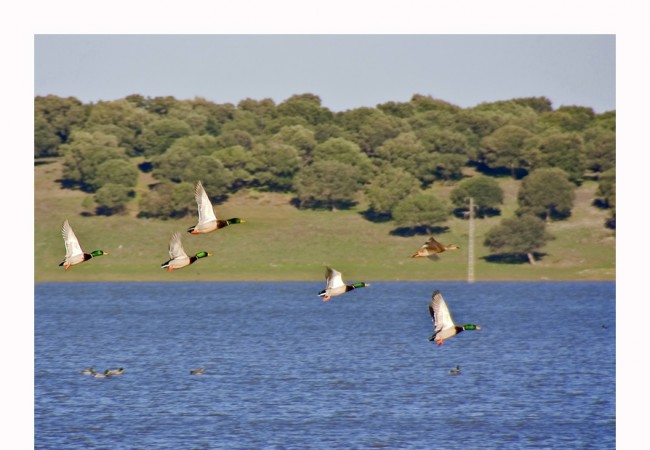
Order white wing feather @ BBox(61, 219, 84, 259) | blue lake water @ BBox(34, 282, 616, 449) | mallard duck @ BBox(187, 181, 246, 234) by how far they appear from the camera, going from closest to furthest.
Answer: mallard duck @ BBox(187, 181, 246, 234), white wing feather @ BBox(61, 219, 84, 259), blue lake water @ BBox(34, 282, 616, 449)

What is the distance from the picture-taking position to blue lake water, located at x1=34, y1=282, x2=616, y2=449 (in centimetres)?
6316

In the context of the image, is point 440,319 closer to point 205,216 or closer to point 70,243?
point 205,216

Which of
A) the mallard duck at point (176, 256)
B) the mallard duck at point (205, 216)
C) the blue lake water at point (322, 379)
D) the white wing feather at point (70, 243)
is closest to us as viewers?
the mallard duck at point (205, 216)

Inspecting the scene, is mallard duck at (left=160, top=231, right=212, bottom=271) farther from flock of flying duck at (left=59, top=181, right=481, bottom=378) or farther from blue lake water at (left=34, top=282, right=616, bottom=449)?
blue lake water at (left=34, top=282, right=616, bottom=449)

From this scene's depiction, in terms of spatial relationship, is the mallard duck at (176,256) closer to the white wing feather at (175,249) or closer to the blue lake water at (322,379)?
the white wing feather at (175,249)

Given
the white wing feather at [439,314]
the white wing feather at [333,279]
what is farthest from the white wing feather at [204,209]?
the white wing feather at [439,314]

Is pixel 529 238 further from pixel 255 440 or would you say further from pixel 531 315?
pixel 255 440

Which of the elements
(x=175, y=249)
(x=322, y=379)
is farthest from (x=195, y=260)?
(x=322, y=379)

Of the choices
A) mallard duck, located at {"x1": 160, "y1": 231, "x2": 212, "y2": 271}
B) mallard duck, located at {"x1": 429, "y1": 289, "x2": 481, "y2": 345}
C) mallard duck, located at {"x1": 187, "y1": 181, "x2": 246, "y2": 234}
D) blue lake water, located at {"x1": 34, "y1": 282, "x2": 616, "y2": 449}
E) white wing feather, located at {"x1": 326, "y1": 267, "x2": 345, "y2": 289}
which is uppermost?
mallard duck, located at {"x1": 187, "y1": 181, "x2": 246, "y2": 234}

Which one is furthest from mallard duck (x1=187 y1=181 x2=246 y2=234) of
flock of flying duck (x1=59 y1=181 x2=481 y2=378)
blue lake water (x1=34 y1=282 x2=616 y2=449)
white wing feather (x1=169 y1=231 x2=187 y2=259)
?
blue lake water (x1=34 y1=282 x2=616 y2=449)

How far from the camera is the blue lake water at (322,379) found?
63.2 meters

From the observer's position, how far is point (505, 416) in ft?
228

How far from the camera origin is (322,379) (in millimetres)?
84438
